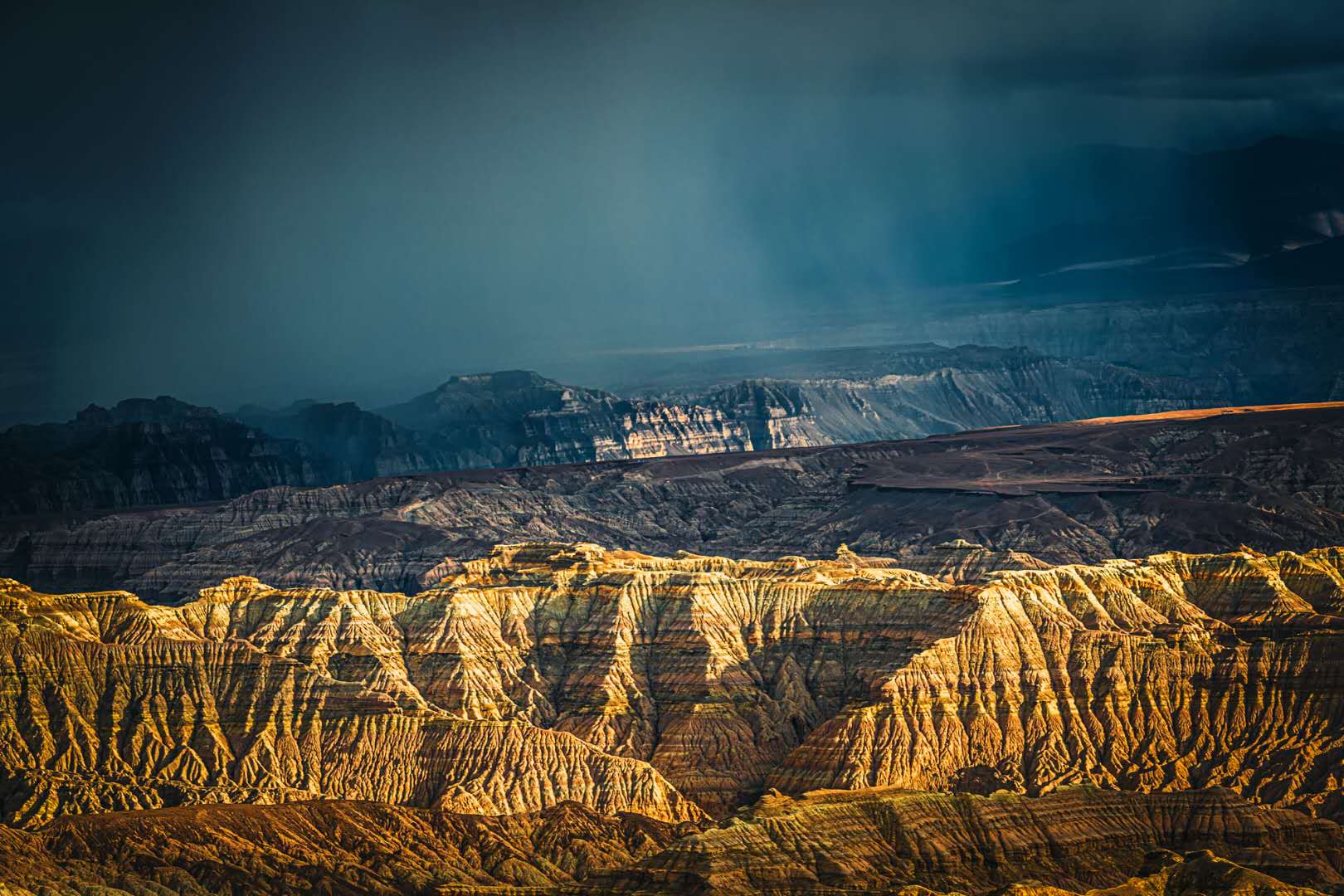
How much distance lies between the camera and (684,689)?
167 metres

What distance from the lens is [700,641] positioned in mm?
171250

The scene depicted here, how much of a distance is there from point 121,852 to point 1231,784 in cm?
6597

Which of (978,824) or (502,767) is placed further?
(502,767)

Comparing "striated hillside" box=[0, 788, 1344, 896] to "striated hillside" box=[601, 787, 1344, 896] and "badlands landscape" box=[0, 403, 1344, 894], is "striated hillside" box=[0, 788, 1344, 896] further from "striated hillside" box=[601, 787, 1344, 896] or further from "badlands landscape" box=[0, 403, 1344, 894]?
"badlands landscape" box=[0, 403, 1344, 894]

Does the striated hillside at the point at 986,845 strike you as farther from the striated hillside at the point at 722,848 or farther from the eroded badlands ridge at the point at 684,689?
the eroded badlands ridge at the point at 684,689

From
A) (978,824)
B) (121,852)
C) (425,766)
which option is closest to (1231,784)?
(978,824)

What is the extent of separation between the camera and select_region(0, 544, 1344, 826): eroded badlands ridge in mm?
151500

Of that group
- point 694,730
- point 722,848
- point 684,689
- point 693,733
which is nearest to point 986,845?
point 722,848

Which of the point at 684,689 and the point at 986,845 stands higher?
the point at 684,689

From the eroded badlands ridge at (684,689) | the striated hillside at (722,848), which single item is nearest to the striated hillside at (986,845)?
the striated hillside at (722,848)

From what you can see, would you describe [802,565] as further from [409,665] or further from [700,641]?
[409,665]

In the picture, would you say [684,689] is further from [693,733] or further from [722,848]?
[722,848]

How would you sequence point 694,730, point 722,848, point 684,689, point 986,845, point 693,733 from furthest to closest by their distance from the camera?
point 684,689, point 694,730, point 693,733, point 986,845, point 722,848

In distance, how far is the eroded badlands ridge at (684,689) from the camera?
151500mm
